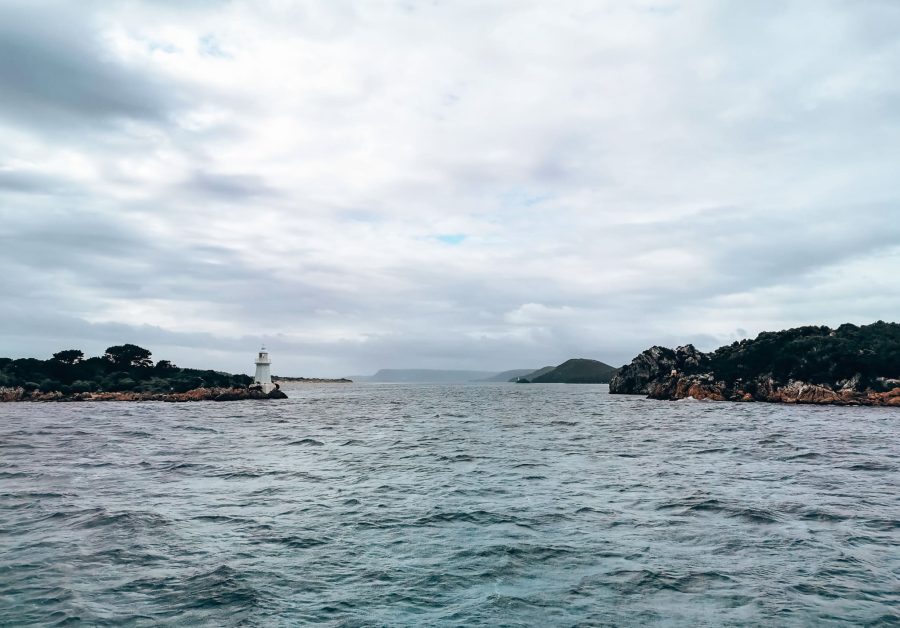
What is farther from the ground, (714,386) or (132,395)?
(714,386)

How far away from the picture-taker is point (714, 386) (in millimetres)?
110750

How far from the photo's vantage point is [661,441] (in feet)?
135

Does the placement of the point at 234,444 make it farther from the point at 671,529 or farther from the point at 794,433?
the point at 794,433

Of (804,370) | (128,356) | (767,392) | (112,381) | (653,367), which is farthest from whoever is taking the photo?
(653,367)

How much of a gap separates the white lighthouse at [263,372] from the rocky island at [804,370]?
9009 centimetres

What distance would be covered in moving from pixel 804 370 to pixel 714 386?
17.4 metres

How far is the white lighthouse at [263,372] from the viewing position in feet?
430

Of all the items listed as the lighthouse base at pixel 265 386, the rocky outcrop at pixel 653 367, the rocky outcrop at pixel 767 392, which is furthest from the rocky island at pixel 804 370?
the lighthouse base at pixel 265 386

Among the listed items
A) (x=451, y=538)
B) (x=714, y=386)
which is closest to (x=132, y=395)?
(x=451, y=538)

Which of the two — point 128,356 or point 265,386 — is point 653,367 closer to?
point 265,386

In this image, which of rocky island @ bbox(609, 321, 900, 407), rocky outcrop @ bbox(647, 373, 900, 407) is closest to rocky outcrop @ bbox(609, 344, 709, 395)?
rocky island @ bbox(609, 321, 900, 407)

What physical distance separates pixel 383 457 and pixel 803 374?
90074 millimetres

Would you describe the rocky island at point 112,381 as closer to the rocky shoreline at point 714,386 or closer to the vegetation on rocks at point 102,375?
the vegetation on rocks at point 102,375

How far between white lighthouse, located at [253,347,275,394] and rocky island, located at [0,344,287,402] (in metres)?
1.52
